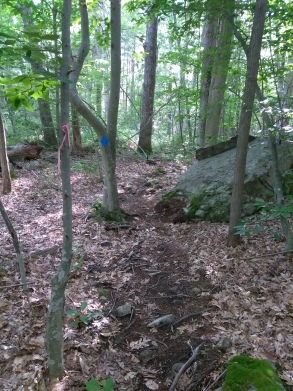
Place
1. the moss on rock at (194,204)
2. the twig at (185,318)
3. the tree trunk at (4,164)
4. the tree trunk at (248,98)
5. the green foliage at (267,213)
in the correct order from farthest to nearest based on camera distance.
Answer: the tree trunk at (4,164), the moss on rock at (194,204), the tree trunk at (248,98), the twig at (185,318), the green foliage at (267,213)

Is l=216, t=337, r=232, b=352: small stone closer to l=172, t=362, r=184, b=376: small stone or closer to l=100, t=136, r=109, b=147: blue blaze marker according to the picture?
l=172, t=362, r=184, b=376: small stone

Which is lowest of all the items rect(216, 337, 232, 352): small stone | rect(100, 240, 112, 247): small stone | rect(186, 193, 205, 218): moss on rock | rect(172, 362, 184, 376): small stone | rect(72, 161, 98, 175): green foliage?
rect(172, 362, 184, 376): small stone

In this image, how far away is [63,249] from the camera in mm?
2588

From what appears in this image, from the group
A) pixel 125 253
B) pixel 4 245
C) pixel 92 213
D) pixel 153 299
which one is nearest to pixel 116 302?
pixel 153 299

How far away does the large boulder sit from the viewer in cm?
652

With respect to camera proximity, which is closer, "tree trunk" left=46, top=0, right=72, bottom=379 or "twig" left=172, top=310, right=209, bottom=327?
"tree trunk" left=46, top=0, right=72, bottom=379

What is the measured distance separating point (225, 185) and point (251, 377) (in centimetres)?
489

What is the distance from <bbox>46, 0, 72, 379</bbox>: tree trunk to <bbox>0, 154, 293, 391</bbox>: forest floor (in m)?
0.31

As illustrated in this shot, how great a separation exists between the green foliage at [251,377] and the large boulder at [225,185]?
4.04 m

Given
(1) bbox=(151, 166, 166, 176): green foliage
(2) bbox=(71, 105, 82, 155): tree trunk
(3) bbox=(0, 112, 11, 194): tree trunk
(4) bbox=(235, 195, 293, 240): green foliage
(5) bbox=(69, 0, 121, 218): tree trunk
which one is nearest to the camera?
(4) bbox=(235, 195, 293, 240): green foliage

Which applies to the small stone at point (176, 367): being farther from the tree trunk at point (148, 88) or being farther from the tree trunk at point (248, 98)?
the tree trunk at point (148, 88)

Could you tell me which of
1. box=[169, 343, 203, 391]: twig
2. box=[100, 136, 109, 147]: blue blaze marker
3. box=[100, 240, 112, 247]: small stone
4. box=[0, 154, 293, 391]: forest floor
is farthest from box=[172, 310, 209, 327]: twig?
box=[100, 136, 109, 147]: blue blaze marker

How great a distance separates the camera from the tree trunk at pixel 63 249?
2.28 metres

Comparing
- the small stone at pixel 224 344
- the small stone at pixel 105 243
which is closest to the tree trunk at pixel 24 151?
the small stone at pixel 105 243
